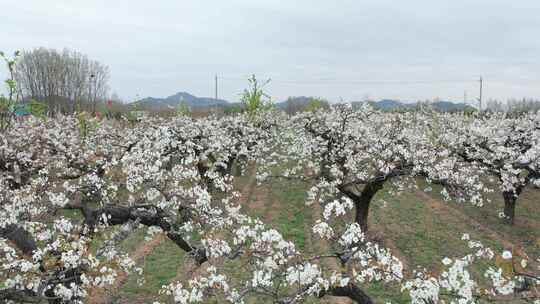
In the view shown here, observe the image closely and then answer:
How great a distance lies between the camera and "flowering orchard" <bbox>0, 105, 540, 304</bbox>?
21.9 ft

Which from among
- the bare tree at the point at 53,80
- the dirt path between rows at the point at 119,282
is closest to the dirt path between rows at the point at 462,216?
the dirt path between rows at the point at 119,282

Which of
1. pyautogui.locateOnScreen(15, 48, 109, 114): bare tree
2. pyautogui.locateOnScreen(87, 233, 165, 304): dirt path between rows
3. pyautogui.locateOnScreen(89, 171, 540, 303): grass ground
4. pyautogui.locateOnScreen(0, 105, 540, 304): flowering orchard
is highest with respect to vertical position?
pyautogui.locateOnScreen(15, 48, 109, 114): bare tree

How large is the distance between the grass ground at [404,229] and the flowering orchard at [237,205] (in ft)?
1.72

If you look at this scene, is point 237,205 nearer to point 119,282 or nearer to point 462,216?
point 119,282

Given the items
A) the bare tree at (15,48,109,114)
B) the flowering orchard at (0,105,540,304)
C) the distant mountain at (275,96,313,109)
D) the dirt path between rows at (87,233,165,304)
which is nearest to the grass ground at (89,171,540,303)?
the dirt path between rows at (87,233,165,304)

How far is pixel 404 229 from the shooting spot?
18.6m

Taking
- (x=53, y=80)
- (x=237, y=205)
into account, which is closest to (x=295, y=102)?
(x=53, y=80)

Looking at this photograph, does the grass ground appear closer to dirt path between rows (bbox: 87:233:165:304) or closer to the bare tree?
dirt path between rows (bbox: 87:233:165:304)

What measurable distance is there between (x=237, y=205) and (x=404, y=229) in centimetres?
763

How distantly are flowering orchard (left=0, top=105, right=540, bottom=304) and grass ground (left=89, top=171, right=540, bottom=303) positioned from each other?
524 millimetres

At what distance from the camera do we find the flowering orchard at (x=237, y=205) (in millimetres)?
6680

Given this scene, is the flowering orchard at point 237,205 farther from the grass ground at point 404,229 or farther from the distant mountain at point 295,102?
the distant mountain at point 295,102

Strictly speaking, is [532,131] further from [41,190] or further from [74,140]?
[74,140]

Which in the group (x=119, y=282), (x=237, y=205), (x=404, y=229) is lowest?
(x=119, y=282)
